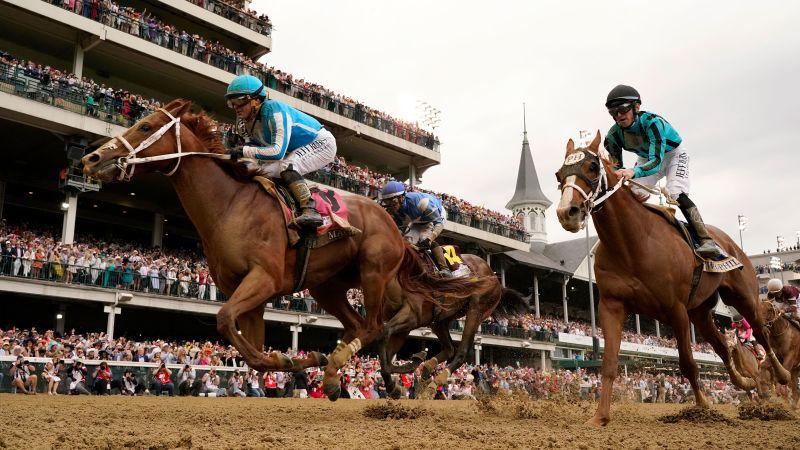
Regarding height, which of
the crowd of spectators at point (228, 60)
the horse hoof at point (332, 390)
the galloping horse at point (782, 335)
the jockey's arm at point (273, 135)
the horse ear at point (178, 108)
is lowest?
the horse hoof at point (332, 390)

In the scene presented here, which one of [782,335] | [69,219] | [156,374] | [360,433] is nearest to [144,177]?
[69,219]

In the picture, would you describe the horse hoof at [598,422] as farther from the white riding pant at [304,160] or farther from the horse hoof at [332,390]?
the white riding pant at [304,160]

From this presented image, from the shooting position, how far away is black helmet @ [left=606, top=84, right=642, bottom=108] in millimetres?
7367

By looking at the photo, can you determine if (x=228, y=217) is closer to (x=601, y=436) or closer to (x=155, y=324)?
(x=601, y=436)

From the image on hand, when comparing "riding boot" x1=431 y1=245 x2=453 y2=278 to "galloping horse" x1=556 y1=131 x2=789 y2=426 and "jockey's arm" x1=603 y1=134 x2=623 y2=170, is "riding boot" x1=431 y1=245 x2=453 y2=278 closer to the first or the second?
"jockey's arm" x1=603 y1=134 x2=623 y2=170

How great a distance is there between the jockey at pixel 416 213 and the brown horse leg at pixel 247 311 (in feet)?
14.5

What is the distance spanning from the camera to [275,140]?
702cm

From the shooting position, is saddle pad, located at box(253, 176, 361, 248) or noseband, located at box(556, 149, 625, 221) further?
saddle pad, located at box(253, 176, 361, 248)

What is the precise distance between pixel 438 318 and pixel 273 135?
4708mm

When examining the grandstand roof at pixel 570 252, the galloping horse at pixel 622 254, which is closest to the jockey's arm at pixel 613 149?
the galloping horse at pixel 622 254

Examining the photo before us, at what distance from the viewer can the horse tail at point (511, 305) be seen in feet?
41.6

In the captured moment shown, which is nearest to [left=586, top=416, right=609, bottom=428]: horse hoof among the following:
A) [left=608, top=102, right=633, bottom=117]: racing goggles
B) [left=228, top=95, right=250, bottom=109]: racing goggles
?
[left=608, top=102, right=633, bottom=117]: racing goggles

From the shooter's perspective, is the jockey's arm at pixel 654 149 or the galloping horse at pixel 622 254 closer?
the galloping horse at pixel 622 254

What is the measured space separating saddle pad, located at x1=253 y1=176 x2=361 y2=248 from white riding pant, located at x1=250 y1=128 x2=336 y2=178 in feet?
0.50
